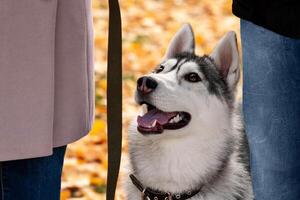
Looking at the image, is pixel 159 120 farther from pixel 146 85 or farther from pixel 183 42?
pixel 183 42

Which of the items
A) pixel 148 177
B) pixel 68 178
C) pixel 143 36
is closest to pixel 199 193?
pixel 148 177

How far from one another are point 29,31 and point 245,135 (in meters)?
1.28

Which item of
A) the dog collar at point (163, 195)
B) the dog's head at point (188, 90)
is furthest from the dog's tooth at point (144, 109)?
the dog collar at point (163, 195)

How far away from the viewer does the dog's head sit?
2980mm

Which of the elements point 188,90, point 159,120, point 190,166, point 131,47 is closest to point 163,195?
point 190,166

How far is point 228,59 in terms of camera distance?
3.19 meters

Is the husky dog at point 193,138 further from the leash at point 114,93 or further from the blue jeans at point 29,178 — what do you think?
the blue jeans at point 29,178

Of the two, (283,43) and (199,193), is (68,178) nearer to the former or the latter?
(199,193)

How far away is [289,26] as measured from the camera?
2527 millimetres

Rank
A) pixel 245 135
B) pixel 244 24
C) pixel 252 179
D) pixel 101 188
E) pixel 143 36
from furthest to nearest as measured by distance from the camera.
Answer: pixel 143 36, pixel 101 188, pixel 245 135, pixel 252 179, pixel 244 24

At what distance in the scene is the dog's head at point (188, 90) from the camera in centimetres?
298

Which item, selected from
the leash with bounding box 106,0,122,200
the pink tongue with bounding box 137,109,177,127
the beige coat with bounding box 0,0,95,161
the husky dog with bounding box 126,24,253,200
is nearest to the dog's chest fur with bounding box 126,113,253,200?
the husky dog with bounding box 126,24,253,200

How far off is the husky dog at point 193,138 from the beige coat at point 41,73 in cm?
51

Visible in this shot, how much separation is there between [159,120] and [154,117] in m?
0.03
